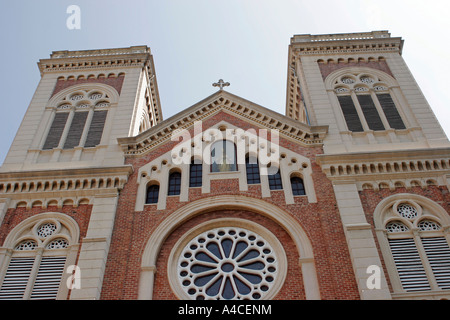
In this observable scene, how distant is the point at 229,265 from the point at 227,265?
7 centimetres

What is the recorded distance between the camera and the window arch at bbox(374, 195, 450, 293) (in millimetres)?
16281

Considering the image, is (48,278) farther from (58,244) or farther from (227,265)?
(227,265)

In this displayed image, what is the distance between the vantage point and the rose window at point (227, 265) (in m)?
16.7

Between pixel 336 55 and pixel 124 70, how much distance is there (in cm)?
1244

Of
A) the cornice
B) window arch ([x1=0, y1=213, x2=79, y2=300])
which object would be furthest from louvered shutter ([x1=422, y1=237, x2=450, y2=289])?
the cornice

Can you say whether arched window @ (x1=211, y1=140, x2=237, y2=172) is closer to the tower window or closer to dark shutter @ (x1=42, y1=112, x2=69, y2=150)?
the tower window

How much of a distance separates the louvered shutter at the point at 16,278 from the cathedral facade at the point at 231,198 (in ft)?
0.16

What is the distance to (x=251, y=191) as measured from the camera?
763 inches

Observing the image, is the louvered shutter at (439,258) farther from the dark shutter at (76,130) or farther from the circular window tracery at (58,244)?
the dark shutter at (76,130)

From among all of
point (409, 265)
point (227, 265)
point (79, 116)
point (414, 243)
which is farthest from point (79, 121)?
point (409, 265)

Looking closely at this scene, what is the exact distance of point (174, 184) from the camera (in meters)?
20.4

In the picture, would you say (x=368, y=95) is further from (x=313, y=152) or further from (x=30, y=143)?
(x=30, y=143)
